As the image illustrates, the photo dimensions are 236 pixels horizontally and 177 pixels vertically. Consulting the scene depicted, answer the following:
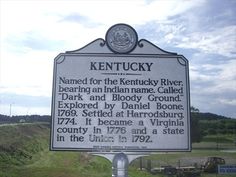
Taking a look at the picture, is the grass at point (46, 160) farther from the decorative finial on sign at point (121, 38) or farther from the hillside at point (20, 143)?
the decorative finial on sign at point (121, 38)

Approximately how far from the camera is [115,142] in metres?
5.92

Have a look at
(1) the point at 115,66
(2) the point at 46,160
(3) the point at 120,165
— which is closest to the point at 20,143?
(2) the point at 46,160

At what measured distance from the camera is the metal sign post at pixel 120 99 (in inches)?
232

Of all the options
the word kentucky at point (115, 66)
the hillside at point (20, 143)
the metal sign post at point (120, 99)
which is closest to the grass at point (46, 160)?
the hillside at point (20, 143)

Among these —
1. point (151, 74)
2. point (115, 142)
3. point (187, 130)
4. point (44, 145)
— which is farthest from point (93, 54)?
point (44, 145)

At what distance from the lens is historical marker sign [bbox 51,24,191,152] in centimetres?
591

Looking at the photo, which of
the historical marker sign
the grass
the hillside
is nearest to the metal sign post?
the historical marker sign

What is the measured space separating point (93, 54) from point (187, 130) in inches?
75.2

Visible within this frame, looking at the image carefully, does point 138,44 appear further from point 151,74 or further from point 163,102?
point 163,102

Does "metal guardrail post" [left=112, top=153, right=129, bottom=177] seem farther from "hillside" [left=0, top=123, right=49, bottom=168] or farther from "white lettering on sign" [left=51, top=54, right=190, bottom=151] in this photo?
"hillside" [left=0, top=123, right=49, bottom=168]

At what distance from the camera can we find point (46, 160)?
28828mm

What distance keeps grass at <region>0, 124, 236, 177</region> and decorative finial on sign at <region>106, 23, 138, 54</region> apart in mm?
9783

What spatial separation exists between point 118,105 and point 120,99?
0.10 meters

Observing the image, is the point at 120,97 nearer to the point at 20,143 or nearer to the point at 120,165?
the point at 120,165
